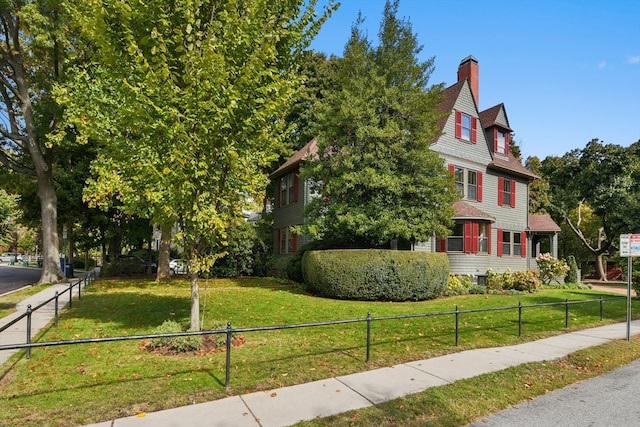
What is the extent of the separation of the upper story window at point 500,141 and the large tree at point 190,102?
21601 mm

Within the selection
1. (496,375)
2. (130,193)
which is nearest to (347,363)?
(496,375)

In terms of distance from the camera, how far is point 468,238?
2188cm

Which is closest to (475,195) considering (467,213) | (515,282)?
(467,213)

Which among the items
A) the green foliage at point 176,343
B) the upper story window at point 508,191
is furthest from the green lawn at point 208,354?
the upper story window at point 508,191

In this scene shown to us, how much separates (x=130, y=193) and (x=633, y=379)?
975 cm

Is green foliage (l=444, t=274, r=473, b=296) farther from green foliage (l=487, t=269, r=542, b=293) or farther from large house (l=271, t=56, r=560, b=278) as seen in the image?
large house (l=271, t=56, r=560, b=278)

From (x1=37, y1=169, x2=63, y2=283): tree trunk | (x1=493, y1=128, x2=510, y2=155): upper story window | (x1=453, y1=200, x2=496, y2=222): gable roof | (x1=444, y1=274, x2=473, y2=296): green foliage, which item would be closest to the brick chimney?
(x1=493, y1=128, x2=510, y2=155): upper story window

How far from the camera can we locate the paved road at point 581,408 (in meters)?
4.99

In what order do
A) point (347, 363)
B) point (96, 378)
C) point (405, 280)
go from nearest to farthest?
1. point (96, 378)
2. point (347, 363)
3. point (405, 280)

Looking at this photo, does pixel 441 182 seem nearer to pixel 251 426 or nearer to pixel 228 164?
pixel 228 164

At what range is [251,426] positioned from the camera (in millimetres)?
4512

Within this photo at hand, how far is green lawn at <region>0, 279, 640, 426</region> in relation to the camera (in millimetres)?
5172

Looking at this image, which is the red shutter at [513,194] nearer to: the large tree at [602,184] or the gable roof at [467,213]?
the gable roof at [467,213]

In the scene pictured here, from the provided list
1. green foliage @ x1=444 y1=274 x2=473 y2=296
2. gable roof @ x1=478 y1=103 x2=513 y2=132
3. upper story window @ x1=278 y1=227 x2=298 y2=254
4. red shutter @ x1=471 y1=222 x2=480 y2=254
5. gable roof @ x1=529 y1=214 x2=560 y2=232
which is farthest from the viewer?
gable roof @ x1=529 y1=214 x2=560 y2=232
